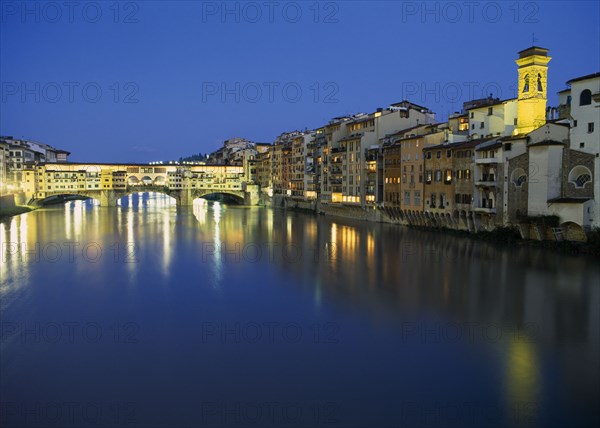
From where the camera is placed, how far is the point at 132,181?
5503 cm

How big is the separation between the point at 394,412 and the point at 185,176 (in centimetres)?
4954

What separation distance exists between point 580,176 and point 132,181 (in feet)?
152

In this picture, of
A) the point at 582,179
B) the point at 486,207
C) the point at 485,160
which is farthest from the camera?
the point at 486,207

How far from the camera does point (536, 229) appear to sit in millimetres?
20391

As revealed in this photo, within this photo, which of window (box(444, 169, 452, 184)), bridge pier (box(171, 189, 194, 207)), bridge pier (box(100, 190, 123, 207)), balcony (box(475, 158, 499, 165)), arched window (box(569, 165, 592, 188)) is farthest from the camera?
bridge pier (box(171, 189, 194, 207))

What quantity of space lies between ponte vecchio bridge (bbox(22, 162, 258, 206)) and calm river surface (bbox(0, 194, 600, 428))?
3185 centimetres

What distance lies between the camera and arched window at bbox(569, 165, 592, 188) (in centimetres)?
1912

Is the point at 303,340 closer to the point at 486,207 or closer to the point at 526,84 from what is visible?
the point at 486,207

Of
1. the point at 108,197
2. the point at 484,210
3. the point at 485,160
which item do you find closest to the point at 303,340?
the point at 484,210

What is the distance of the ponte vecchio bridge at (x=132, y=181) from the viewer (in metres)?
48.9

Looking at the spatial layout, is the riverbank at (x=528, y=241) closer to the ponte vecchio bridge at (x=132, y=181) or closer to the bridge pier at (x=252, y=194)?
the bridge pier at (x=252, y=194)

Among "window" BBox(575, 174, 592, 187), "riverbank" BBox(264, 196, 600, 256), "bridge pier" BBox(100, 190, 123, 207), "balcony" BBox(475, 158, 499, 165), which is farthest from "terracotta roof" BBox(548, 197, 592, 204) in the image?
"bridge pier" BBox(100, 190, 123, 207)

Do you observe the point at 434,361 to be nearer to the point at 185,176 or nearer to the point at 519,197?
the point at 519,197

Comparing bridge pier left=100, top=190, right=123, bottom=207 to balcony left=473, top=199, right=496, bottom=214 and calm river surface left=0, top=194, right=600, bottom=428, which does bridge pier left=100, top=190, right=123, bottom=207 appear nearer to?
calm river surface left=0, top=194, right=600, bottom=428
